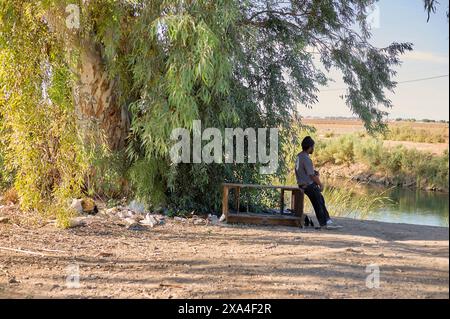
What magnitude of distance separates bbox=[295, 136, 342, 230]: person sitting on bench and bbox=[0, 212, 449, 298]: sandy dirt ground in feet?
1.36

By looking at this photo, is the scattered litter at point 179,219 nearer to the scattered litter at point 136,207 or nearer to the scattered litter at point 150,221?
the scattered litter at point 150,221

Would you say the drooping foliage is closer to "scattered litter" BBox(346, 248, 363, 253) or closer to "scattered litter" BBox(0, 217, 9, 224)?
"scattered litter" BBox(0, 217, 9, 224)

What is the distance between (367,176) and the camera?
29.4 m

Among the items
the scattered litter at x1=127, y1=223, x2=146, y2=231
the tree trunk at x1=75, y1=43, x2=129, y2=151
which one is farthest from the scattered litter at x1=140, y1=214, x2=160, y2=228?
the tree trunk at x1=75, y1=43, x2=129, y2=151

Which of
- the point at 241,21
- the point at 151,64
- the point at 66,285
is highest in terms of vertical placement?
the point at 241,21

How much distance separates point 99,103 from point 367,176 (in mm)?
20249

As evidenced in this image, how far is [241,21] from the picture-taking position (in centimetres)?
1077

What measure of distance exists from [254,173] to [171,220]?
6.37ft

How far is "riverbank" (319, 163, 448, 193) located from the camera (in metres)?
24.0

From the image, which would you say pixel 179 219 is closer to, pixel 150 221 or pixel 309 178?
pixel 150 221

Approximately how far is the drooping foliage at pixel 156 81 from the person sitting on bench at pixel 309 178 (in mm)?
1276
